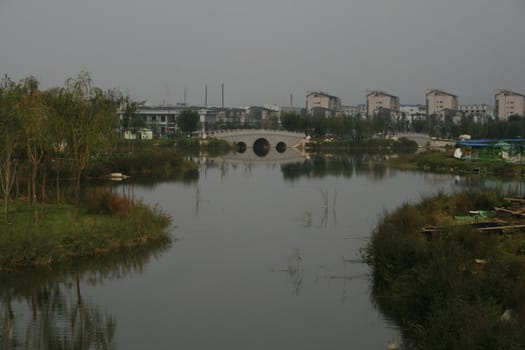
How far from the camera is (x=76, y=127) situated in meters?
13.2

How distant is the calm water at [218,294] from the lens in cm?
835

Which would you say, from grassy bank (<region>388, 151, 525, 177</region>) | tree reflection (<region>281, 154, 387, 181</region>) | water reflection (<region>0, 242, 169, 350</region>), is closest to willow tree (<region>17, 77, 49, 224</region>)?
water reflection (<region>0, 242, 169, 350</region>)

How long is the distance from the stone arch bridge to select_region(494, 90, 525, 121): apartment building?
72.3 metres

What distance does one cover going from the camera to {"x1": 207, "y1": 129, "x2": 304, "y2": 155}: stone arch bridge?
→ 61.4m

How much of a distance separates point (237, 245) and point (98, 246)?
10.7ft

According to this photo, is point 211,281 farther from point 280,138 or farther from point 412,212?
point 280,138

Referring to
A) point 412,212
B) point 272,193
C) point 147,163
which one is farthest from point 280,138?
point 412,212

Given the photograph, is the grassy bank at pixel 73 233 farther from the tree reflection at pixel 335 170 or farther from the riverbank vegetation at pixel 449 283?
the tree reflection at pixel 335 170

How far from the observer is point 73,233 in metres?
11.6

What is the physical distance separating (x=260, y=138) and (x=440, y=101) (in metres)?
85.0

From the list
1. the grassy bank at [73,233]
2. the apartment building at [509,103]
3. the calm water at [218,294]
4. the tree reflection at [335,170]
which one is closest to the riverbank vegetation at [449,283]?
the calm water at [218,294]

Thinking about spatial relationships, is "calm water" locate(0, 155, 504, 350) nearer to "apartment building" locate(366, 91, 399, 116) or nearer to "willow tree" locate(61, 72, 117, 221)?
"willow tree" locate(61, 72, 117, 221)

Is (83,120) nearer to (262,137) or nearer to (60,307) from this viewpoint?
(60,307)

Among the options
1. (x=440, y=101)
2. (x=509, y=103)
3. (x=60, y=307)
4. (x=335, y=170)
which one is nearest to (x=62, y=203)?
(x=60, y=307)
